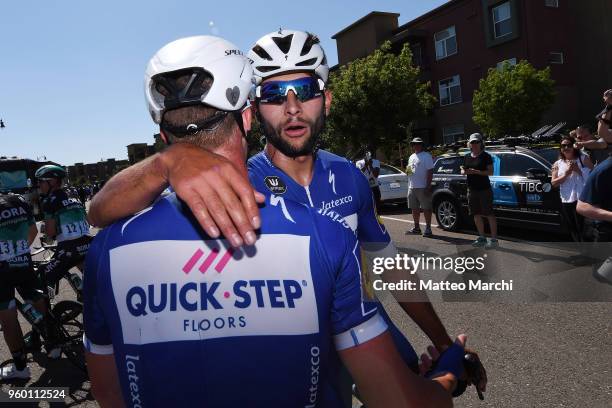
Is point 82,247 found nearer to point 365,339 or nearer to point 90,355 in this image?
point 90,355

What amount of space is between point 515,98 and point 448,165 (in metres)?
13.7

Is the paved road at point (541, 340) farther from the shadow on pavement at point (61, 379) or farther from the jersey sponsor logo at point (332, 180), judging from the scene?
the shadow on pavement at point (61, 379)

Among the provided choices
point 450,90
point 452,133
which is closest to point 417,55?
point 450,90

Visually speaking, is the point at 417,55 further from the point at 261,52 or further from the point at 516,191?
the point at 261,52

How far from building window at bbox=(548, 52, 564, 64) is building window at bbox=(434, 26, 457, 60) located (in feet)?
18.4

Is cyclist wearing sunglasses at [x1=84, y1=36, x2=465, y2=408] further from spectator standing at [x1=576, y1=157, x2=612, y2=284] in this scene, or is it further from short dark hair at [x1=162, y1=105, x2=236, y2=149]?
spectator standing at [x1=576, y1=157, x2=612, y2=284]

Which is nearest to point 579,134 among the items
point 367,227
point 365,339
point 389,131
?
point 367,227

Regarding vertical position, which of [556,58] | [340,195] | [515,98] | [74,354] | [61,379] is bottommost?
[61,379]

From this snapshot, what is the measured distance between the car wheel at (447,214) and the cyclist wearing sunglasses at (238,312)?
9.20 meters

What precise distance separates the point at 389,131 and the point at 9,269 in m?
22.9

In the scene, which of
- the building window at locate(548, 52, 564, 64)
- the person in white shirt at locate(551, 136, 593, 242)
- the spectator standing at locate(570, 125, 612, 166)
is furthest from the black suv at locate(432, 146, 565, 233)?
the building window at locate(548, 52, 564, 64)

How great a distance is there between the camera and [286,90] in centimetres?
253

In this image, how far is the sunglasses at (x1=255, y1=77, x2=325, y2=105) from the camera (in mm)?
2533

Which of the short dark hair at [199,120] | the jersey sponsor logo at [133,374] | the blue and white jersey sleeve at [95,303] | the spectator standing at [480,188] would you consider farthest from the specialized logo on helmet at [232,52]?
the spectator standing at [480,188]
